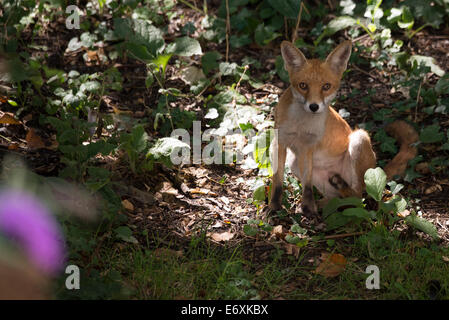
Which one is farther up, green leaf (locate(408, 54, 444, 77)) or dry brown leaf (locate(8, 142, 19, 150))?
green leaf (locate(408, 54, 444, 77))

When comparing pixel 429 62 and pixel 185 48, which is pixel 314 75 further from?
pixel 429 62

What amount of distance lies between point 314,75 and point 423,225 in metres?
1.59

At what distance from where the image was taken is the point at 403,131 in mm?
5391

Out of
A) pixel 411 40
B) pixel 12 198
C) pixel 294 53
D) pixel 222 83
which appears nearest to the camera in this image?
pixel 12 198

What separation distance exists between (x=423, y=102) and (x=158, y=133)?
320 centimetres

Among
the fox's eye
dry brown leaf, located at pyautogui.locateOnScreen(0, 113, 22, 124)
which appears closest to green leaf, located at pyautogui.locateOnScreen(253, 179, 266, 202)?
the fox's eye

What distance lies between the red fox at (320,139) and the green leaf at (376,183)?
48cm

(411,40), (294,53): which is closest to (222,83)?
(294,53)

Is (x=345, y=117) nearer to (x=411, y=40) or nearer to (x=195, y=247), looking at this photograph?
(x=411, y=40)

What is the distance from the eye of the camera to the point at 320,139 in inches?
189

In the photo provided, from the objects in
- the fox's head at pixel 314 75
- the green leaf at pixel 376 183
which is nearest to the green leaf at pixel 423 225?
the green leaf at pixel 376 183

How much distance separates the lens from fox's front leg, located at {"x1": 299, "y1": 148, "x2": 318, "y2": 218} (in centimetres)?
480

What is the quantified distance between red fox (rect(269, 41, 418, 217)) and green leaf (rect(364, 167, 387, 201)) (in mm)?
477

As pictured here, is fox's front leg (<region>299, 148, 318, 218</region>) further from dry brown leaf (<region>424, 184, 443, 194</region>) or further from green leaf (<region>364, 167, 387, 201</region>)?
dry brown leaf (<region>424, 184, 443, 194</region>)
